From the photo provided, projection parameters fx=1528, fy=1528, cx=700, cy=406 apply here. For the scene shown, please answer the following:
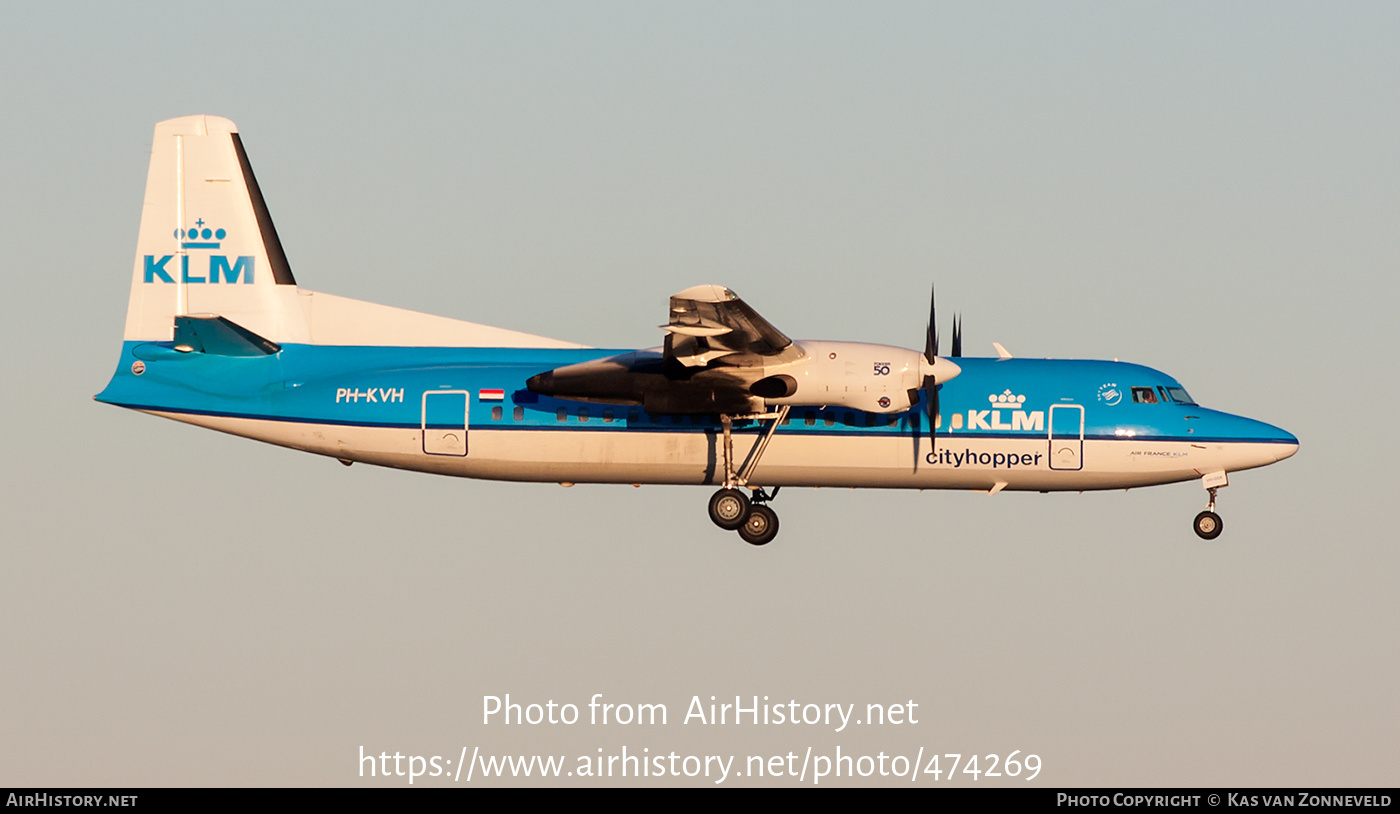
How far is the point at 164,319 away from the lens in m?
23.4

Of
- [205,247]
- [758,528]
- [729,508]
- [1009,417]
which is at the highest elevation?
[205,247]

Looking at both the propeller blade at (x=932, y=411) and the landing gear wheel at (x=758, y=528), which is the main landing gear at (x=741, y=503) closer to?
the landing gear wheel at (x=758, y=528)

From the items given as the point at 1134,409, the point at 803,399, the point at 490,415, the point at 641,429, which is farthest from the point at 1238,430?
the point at 490,415

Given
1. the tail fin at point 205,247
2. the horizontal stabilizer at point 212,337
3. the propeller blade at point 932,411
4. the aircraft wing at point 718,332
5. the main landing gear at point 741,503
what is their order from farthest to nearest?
the tail fin at point 205,247 → the horizontal stabilizer at point 212,337 → the main landing gear at point 741,503 → the propeller blade at point 932,411 → the aircraft wing at point 718,332

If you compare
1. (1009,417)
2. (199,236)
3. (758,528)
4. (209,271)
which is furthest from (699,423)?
(199,236)

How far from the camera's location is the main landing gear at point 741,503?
71.2 feet

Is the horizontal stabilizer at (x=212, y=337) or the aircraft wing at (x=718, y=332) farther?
the horizontal stabilizer at (x=212, y=337)

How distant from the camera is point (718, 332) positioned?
1953 centimetres

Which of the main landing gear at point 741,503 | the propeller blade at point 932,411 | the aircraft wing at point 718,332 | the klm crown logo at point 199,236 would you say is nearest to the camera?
the aircraft wing at point 718,332

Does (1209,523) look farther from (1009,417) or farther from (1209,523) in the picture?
(1009,417)

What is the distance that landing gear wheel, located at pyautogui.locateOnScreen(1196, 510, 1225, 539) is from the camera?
22.4 meters

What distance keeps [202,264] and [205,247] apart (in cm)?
28

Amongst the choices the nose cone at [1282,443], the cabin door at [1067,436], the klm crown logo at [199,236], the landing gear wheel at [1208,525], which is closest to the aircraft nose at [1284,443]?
the nose cone at [1282,443]

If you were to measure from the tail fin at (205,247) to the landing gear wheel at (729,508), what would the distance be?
7032mm
